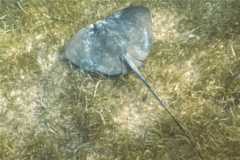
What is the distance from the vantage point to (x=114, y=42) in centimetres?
315

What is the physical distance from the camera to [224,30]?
3357 mm

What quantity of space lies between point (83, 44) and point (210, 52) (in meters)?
1.43

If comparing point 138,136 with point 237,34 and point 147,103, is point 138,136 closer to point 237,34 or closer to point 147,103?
point 147,103

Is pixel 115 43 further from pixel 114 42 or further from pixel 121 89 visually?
pixel 121 89

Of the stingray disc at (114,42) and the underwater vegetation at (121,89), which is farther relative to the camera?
the stingray disc at (114,42)

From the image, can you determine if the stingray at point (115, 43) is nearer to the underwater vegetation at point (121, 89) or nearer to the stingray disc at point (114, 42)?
the stingray disc at point (114, 42)

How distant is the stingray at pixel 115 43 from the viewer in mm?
3121

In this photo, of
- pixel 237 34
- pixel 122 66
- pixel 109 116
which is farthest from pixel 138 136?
pixel 237 34

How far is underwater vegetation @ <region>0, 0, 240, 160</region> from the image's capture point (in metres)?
2.85

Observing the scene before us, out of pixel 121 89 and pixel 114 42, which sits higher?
pixel 114 42

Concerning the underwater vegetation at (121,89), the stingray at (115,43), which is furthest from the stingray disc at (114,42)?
the underwater vegetation at (121,89)

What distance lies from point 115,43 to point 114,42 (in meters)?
0.02

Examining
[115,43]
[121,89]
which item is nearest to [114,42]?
[115,43]

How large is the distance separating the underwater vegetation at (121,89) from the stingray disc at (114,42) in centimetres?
13
